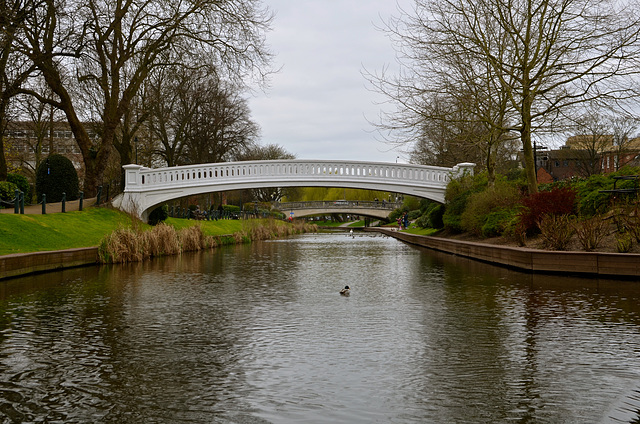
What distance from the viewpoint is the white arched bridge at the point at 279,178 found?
3020cm

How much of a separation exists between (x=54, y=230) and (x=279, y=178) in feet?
48.3

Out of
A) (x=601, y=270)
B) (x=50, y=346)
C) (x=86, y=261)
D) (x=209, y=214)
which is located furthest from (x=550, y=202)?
(x=209, y=214)

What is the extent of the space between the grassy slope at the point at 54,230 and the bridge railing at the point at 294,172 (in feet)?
20.8

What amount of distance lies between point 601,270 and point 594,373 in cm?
807

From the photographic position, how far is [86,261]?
647 inches

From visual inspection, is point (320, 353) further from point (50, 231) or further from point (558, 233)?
point (50, 231)

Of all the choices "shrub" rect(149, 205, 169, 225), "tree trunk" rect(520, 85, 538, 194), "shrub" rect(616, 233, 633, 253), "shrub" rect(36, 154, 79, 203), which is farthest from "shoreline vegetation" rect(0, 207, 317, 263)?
"shrub" rect(616, 233, 633, 253)

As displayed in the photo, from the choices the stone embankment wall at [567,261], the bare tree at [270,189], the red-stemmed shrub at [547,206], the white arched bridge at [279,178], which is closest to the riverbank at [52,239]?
the white arched bridge at [279,178]

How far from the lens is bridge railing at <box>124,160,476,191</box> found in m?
30.9

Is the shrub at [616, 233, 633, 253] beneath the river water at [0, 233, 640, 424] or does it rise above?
above

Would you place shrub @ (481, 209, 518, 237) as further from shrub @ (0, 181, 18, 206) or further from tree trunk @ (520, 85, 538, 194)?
shrub @ (0, 181, 18, 206)

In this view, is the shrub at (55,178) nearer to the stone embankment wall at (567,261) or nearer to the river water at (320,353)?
the river water at (320,353)

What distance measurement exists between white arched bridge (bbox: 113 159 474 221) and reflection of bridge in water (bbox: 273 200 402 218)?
4159cm

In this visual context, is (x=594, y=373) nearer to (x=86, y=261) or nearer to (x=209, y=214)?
(x=86, y=261)
